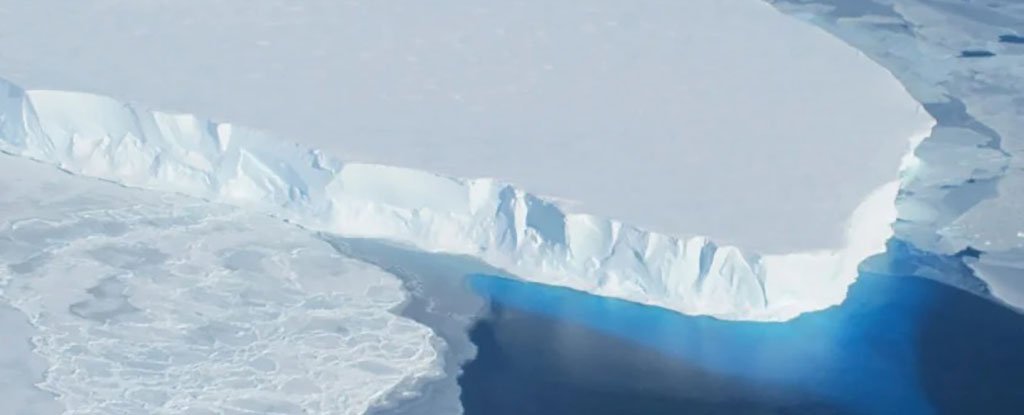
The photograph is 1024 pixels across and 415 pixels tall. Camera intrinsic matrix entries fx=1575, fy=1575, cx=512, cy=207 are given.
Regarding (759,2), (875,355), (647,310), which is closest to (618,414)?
(647,310)

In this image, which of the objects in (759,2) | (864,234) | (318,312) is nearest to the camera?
(318,312)

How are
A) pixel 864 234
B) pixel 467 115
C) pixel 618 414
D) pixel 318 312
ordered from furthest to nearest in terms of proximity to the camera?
pixel 467 115 < pixel 864 234 < pixel 318 312 < pixel 618 414

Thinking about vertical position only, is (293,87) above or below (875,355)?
above

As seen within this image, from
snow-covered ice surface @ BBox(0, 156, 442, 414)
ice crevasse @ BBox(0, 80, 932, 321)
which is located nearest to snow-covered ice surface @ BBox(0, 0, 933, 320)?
ice crevasse @ BBox(0, 80, 932, 321)

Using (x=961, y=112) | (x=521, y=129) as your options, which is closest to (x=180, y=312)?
(x=521, y=129)

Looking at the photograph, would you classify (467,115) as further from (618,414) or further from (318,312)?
(618,414)

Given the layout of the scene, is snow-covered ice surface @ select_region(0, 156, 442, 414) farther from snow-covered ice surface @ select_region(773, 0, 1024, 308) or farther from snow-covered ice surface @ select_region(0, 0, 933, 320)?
snow-covered ice surface @ select_region(773, 0, 1024, 308)
